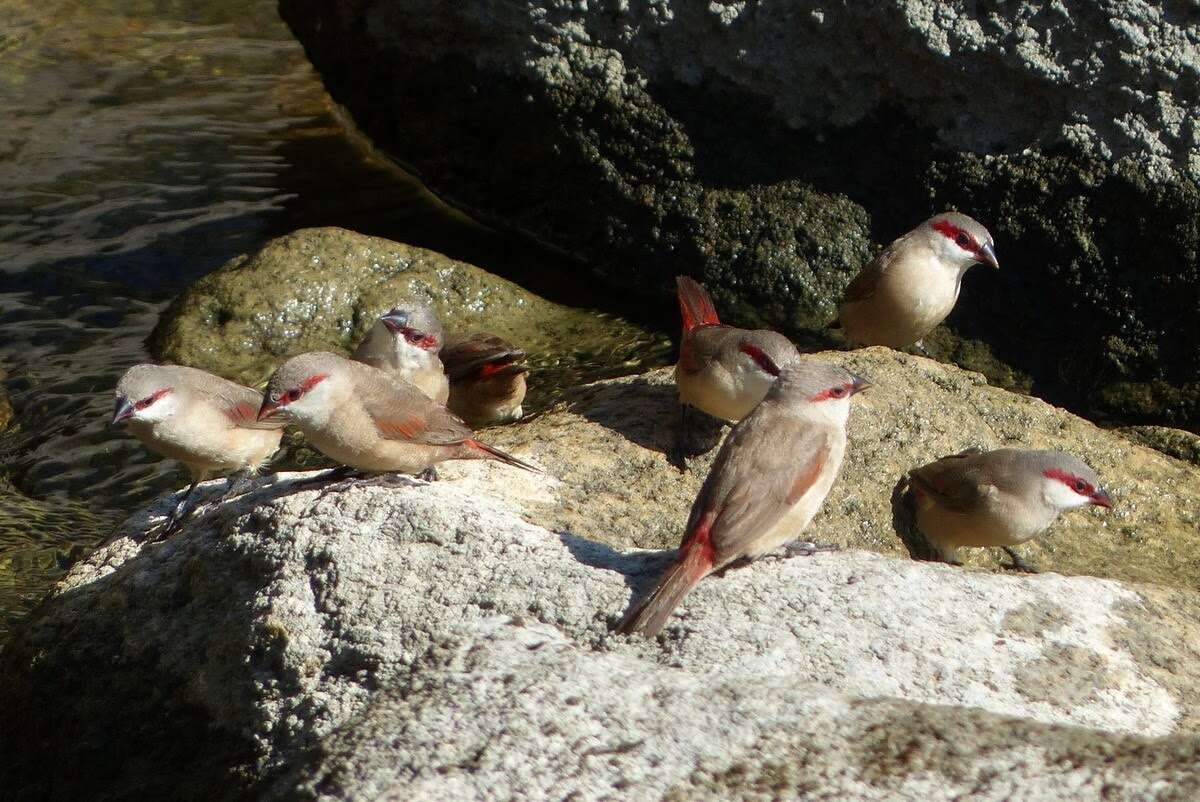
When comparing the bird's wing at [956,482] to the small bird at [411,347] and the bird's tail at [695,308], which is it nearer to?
the bird's tail at [695,308]

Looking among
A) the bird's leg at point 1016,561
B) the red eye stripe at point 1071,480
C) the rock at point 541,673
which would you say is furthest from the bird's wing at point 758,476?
the bird's leg at point 1016,561

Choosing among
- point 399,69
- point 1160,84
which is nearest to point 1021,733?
point 1160,84

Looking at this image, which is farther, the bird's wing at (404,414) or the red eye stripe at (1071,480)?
the red eye stripe at (1071,480)

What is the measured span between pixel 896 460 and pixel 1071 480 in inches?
30.9

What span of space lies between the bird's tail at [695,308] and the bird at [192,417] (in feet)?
7.01

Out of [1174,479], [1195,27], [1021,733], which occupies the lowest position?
[1174,479]

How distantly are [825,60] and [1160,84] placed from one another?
1.80m

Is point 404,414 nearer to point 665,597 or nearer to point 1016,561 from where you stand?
point 665,597

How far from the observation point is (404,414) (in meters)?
5.16

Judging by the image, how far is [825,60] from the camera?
7941 mm

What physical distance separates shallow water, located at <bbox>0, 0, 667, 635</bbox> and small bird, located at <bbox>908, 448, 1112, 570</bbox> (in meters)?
3.81

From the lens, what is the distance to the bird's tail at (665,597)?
3.84 m

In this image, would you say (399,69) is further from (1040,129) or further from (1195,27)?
(1195,27)

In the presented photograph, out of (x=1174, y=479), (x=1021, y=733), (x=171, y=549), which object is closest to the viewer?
(x=1021, y=733)
